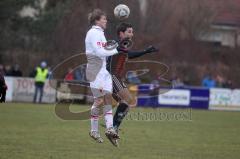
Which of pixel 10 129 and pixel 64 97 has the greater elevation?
pixel 10 129

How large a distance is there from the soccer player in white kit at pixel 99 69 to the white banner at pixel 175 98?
20.2 m

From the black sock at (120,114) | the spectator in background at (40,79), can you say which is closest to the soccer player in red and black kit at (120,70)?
the black sock at (120,114)

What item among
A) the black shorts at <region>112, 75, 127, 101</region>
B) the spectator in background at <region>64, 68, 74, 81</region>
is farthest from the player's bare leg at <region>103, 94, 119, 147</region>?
the spectator in background at <region>64, 68, 74, 81</region>

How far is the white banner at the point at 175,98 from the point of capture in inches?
1297

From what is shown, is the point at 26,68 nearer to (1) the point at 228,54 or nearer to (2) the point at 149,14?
(2) the point at 149,14

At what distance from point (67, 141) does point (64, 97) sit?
18.8m

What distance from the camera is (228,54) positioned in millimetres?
46125

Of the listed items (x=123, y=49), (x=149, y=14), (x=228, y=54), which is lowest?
(x=228, y=54)

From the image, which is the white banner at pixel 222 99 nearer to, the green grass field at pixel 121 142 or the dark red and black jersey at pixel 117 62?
the green grass field at pixel 121 142

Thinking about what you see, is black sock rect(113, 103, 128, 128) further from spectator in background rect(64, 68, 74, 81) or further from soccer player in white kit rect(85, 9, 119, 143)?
spectator in background rect(64, 68, 74, 81)

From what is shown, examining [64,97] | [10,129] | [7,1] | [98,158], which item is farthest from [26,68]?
[98,158]

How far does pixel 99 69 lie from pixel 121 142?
1942 millimetres

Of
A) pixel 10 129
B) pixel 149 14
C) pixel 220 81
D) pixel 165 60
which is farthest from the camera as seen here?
pixel 149 14

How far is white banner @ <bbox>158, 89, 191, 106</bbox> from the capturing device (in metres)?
32.9
